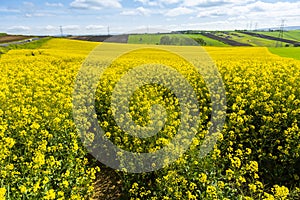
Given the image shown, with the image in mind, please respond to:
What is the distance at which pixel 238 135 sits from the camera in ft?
20.4

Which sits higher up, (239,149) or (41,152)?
(41,152)

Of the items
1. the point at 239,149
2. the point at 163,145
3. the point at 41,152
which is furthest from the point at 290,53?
the point at 41,152

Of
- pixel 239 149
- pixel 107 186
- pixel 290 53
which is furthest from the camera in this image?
pixel 290 53

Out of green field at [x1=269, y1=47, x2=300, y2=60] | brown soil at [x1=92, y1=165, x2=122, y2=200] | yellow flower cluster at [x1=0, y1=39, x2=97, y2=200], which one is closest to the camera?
yellow flower cluster at [x1=0, y1=39, x2=97, y2=200]

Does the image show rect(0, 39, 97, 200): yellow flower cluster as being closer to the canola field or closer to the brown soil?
the canola field

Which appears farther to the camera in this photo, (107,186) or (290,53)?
(290,53)

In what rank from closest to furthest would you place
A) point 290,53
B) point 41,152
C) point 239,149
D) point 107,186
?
point 41,152 < point 239,149 < point 107,186 < point 290,53

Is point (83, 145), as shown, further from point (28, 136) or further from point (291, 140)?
point (291, 140)

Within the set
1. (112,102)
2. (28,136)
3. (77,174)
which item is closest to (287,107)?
(112,102)

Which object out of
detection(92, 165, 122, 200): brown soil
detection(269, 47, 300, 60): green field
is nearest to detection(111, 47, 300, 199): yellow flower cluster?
detection(92, 165, 122, 200): brown soil

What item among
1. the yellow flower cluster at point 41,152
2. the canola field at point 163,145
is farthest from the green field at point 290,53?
the yellow flower cluster at point 41,152

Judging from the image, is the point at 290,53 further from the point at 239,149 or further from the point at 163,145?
the point at 163,145

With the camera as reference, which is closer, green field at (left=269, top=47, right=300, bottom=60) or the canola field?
the canola field

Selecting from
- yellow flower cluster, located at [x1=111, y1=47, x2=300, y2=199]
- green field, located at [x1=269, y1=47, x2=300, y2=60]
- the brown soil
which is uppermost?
yellow flower cluster, located at [x1=111, y1=47, x2=300, y2=199]
